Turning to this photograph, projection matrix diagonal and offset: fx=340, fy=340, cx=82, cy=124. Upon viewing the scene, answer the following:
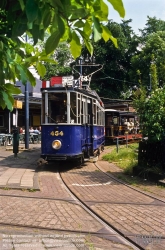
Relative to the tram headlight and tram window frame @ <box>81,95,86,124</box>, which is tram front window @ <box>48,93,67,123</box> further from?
tram window frame @ <box>81,95,86,124</box>

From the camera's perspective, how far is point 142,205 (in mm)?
6754

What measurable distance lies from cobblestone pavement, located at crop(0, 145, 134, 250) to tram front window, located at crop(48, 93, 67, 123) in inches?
123

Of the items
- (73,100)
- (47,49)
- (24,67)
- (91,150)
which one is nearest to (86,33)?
(47,49)

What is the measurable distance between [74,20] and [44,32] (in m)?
0.17

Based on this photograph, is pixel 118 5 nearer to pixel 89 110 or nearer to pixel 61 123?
pixel 61 123

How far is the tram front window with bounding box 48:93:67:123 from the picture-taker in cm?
1185

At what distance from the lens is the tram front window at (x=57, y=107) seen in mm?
11852

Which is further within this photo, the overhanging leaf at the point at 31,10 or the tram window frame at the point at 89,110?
A: the tram window frame at the point at 89,110

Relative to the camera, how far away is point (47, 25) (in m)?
1.66

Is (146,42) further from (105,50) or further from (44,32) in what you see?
(44,32)

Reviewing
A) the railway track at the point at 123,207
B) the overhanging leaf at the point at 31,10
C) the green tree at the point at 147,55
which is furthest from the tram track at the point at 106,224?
the green tree at the point at 147,55

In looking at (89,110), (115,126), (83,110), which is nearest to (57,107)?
(83,110)

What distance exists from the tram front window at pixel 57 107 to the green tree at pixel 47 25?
9803 millimetres

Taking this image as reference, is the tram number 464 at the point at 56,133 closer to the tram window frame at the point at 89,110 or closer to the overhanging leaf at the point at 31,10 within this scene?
the tram window frame at the point at 89,110
